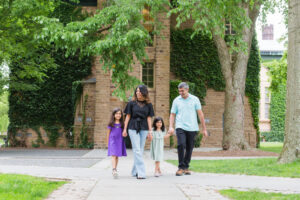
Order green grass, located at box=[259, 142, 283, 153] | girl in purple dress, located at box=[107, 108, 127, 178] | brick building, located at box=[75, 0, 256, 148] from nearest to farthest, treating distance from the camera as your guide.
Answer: girl in purple dress, located at box=[107, 108, 127, 178] → brick building, located at box=[75, 0, 256, 148] → green grass, located at box=[259, 142, 283, 153]

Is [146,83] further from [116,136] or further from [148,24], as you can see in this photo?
[116,136]

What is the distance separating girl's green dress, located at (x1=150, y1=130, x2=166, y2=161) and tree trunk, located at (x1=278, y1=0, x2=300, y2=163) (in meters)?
3.35

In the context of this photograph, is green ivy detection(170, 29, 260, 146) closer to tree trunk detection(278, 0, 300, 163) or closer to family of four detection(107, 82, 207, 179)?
tree trunk detection(278, 0, 300, 163)

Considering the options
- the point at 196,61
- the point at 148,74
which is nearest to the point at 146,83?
the point at 148,74

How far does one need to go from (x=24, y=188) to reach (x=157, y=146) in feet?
11.9

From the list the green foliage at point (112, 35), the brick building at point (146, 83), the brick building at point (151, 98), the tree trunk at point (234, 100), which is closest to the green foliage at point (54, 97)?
the brick building at point (151, 98)

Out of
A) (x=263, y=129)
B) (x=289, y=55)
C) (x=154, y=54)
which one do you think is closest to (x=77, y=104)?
(x=154, y=54)

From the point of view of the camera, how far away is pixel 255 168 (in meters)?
10.5

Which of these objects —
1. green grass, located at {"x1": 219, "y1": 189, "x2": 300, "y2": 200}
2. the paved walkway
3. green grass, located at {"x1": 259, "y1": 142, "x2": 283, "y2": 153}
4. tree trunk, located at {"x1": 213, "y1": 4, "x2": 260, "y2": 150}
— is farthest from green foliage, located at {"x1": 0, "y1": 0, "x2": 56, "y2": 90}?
green grass, located at {"x1": 219, "y1": 189, "x2": 300, "y2": 200}

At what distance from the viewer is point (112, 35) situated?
1623 cm

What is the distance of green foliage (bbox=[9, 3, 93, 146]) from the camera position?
27.8 meters

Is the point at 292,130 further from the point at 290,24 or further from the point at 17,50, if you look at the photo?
the point at 17,50

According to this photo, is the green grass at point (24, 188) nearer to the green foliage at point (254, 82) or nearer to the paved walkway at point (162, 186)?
the paved walkway at point (162, 186)

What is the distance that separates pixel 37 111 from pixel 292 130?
20.1 m
